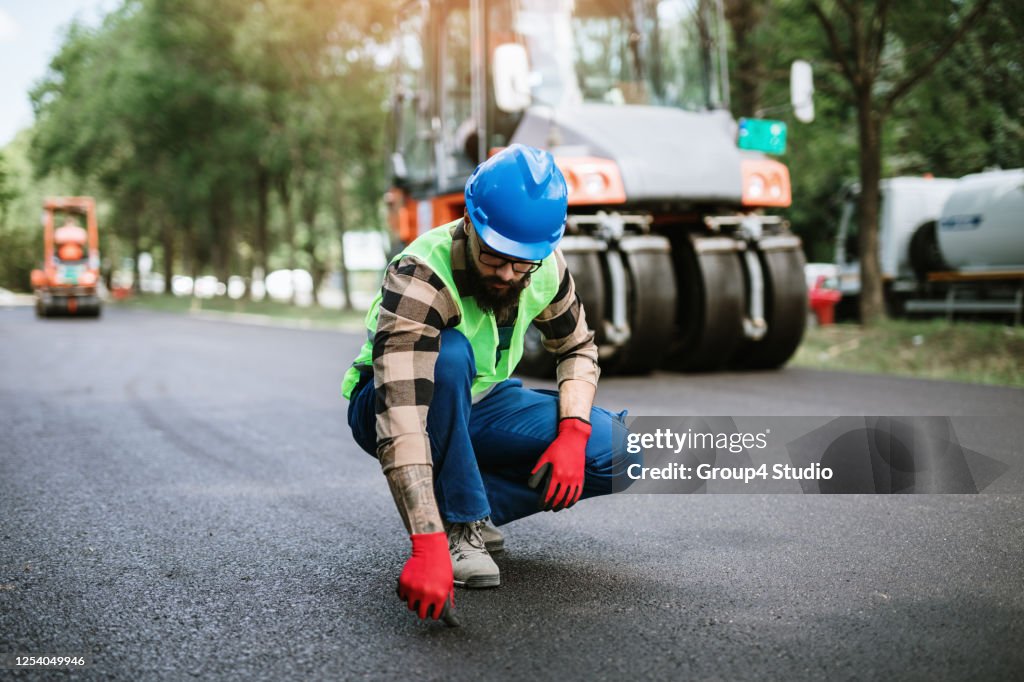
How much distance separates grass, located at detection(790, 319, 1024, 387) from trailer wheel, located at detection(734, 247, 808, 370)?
975 mm

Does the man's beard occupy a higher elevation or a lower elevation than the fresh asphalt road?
higher

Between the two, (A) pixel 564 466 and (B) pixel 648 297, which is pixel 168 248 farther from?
(A) pixel 564 466

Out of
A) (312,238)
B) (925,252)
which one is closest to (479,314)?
(925,252)

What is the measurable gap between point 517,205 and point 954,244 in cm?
1463

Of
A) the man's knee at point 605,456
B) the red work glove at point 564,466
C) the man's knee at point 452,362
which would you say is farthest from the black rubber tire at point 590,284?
the man's knee at point 452,362

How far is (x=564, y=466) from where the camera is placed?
3082mm

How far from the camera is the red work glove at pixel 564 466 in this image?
309cm

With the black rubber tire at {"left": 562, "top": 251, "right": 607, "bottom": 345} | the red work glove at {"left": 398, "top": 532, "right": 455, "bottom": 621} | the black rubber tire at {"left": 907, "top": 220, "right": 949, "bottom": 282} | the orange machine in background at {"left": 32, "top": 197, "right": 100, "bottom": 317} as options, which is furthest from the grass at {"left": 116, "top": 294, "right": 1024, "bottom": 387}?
the orange machine in background at {"left": 32, "top": 197, "right": 100, "bottom": 317}

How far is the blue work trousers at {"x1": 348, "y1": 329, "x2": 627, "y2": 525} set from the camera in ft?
9.91

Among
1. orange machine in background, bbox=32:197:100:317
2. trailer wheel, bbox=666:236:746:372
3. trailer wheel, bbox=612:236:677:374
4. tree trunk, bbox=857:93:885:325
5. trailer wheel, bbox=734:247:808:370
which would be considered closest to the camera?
trailer wheel, bbox=612:236:677:374

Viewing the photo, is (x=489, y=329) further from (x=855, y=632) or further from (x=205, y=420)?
(x=205, y=420)

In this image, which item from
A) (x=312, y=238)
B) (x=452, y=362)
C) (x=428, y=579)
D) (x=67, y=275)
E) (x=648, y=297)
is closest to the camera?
(x=428, y=579)

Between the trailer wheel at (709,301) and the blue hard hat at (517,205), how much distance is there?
6139mm

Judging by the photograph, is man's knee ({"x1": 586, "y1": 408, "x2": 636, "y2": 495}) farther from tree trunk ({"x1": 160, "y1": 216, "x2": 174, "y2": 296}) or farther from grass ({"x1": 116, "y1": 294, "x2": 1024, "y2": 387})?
tree trunk ({"x1": 160, "y1": 216, "x2": 174, "y2": 296})
